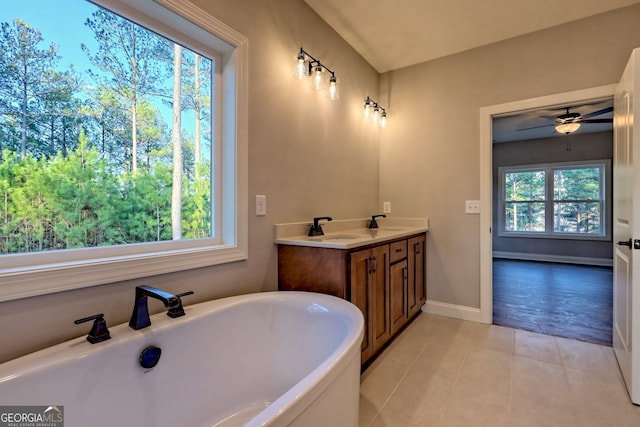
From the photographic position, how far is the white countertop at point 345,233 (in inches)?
71.6

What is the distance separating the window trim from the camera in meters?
1.09

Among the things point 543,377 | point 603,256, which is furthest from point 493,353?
point 603,256

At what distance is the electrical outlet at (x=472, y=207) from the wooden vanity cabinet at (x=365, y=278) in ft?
2.64

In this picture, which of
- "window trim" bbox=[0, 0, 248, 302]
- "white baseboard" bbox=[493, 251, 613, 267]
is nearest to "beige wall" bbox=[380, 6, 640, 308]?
"window trim" bbox=[0, 0, 248, 302]

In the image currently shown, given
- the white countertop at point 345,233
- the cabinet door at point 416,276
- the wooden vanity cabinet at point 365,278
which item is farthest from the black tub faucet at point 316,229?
the cabinet door at point 416,276

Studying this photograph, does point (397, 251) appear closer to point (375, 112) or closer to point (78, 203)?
point (375, 112)

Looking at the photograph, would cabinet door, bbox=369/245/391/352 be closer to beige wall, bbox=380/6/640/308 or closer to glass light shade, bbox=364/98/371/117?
beige wall, bbox=380/6/640/308

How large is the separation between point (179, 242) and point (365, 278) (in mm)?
1116

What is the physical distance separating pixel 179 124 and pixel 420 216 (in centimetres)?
239

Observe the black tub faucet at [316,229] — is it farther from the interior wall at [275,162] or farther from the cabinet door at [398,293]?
the cabinet door at [398,293]

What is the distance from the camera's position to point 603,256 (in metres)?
5.38

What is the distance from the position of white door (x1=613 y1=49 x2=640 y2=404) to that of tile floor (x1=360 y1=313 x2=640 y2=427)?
189 mm

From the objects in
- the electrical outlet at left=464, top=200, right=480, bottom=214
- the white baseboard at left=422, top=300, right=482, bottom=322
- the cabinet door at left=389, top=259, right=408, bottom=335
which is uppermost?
the electrical outlet at left=464, top=200, right=480, bottom=214

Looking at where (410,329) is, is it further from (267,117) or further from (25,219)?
(25,219)
